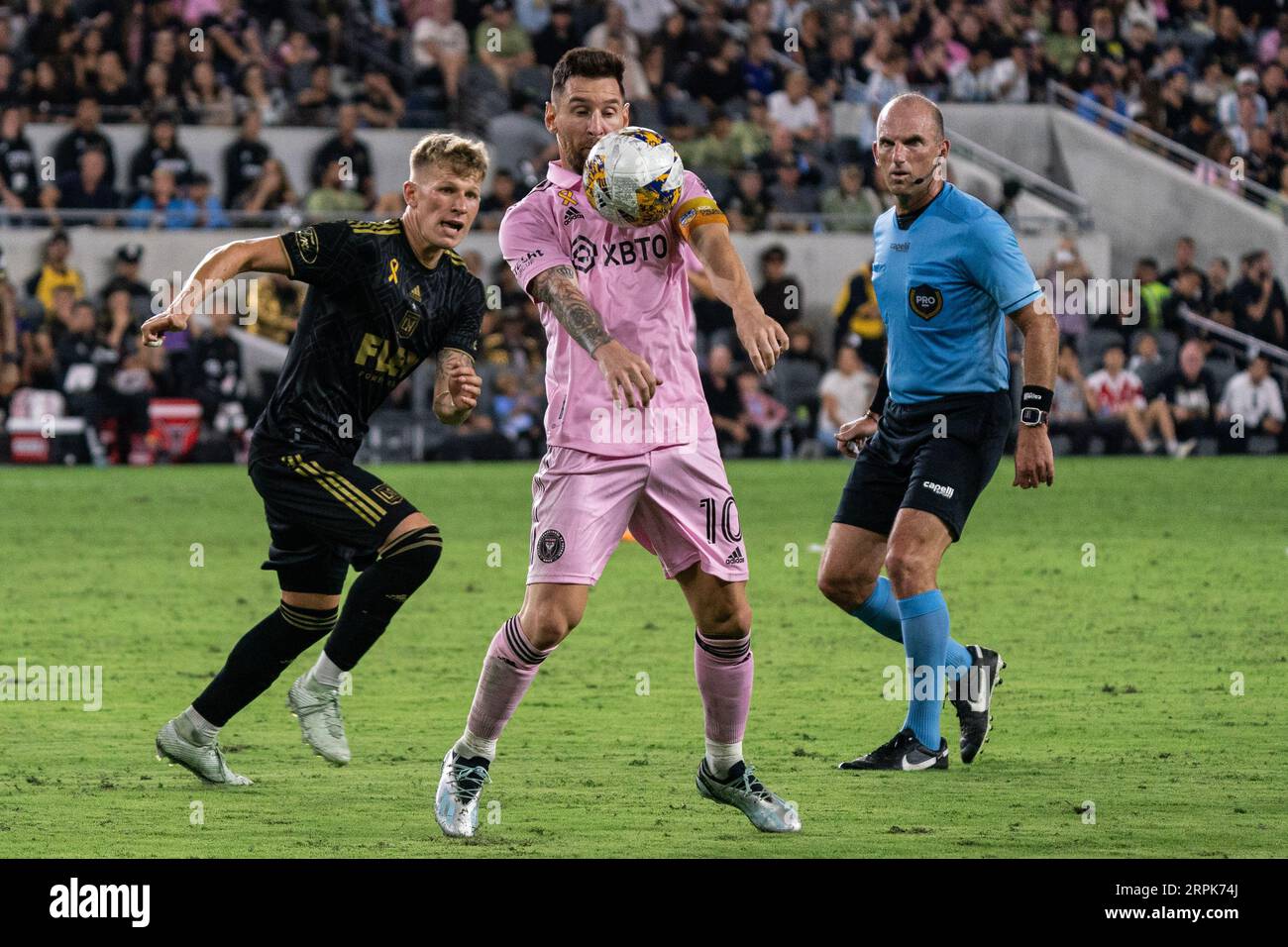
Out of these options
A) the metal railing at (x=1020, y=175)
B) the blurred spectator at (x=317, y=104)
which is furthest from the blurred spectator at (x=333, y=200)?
the metal railing at (x=1020, y=175)

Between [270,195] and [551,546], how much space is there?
633 inches

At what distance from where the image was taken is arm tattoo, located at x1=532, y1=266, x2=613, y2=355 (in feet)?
18.9

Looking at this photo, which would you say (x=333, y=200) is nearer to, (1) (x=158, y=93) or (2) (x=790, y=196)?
(1) (x=158, y=93)

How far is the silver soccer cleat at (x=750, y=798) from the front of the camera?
6.03 meters

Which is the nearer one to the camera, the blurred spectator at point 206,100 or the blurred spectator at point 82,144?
the blurred spectator at point 82,144

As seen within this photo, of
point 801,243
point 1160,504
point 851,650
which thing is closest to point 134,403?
point 801,243

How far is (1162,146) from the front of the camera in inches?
1055

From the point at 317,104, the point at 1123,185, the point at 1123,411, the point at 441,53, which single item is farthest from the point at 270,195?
the point at 1123,185

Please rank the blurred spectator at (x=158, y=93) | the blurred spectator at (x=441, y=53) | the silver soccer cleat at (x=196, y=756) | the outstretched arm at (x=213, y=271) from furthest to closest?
the blurred spectator at (x=441, y=53) → the blurred spectator at (x=158, y=93) → the silver soccer cleat at (x=196, y=756) → the outstretched arm at (x=213, y=271)

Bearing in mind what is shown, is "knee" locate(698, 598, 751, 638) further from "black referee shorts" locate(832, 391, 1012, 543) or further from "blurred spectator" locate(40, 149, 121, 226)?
"blurred spectator" locate(40, 149, 121, 226)

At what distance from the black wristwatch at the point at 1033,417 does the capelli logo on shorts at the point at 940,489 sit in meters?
0.40

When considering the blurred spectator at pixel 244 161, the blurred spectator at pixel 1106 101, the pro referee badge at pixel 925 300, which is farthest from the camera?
the blurred spectator at pixel 1106 101

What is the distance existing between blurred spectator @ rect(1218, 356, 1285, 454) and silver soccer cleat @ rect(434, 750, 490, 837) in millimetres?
16527

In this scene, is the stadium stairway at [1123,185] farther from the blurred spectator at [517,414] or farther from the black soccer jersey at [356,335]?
the black soccer jersey at [356,335]
